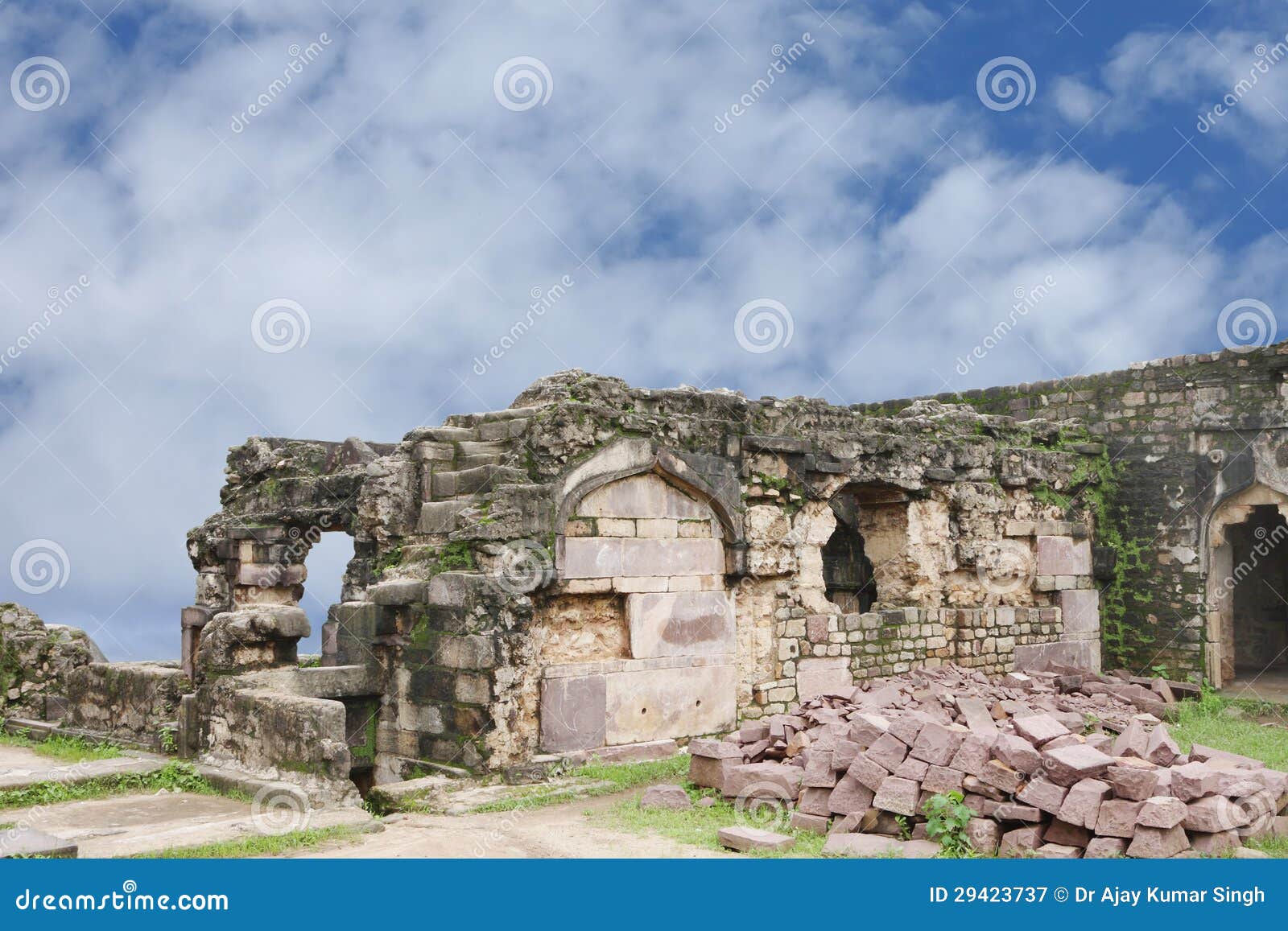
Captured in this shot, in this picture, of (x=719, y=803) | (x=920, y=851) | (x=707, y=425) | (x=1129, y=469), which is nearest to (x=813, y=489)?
(x=707, y=425)

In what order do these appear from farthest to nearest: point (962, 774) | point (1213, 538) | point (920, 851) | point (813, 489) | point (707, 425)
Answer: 1. point (1213, 538)
2. point (813, 489)
3. point (707, 425)
4. point (962, 774)
5. point (920, 851)

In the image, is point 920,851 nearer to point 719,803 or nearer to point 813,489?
point 719,803

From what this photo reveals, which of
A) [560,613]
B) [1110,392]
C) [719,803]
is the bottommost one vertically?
[719,803]

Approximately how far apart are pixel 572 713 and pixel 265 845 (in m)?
3.07

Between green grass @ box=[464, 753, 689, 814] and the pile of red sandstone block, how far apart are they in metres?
0.59

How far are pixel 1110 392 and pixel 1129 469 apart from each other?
1.12 m

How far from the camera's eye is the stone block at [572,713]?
8.80m

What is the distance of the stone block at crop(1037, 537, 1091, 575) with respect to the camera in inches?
560

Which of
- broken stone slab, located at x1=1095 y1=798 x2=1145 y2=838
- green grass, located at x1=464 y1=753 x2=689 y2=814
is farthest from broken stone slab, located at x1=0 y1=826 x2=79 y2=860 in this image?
broken stone slab, located at x1=1095 y1=798 x2=1145 y2=838

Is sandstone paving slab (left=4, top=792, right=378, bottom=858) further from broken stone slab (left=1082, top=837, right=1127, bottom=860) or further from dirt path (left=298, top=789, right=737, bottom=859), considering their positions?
broken stone slab (left=1082, top=837, right=1127, bottom=860)

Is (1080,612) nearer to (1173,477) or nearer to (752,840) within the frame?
(1173,477)

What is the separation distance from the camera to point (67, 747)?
435 inches

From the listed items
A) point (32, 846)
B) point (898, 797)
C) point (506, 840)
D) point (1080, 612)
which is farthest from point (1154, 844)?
point (1080, 612)

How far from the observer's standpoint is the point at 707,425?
10.3m
